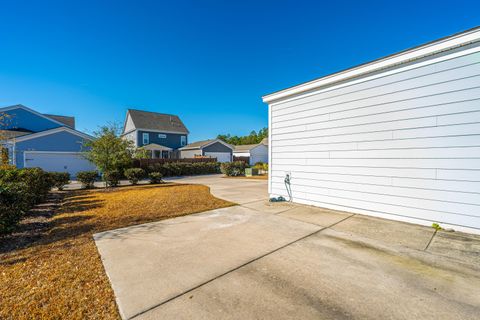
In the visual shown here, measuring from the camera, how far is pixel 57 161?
1541 cm

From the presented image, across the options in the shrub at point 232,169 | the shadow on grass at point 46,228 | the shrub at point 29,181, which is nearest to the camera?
the shadow on grass at point 46,228

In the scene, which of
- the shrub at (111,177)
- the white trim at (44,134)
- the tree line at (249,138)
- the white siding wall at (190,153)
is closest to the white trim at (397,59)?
A: the shrub at (111,177)

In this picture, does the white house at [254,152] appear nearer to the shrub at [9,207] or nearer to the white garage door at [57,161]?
the white garage door at [57,161]

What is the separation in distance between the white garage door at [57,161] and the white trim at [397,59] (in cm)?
1649

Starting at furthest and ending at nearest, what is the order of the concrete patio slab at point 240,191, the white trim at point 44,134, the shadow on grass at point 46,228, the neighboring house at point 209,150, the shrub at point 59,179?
1. the neighboring house at point 209,150
2. the white trim at point 44,134
3. the shrub at point 59,179
4. the concrete patio slab at point 240,191
5. the shadow on grass at point 46,228

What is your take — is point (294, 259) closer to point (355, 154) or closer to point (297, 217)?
point (297, 217)

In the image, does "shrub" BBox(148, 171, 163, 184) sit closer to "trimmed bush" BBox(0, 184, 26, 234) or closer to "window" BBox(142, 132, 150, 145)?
"trimmed bush" BBox(0, 184, 26, 234)

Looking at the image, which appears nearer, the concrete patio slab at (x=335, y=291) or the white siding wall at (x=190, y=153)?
the concrete patio slab at (x=335, y=291)

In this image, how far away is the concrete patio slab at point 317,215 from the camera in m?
4.37

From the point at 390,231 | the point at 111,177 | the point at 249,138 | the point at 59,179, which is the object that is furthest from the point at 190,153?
the point at 249,138

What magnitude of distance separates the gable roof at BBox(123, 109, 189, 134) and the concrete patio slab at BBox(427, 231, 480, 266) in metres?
27.4

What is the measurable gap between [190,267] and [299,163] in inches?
171

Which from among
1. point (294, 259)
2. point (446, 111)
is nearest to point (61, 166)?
point (294, 259)

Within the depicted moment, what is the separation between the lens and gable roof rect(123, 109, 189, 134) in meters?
25.4
